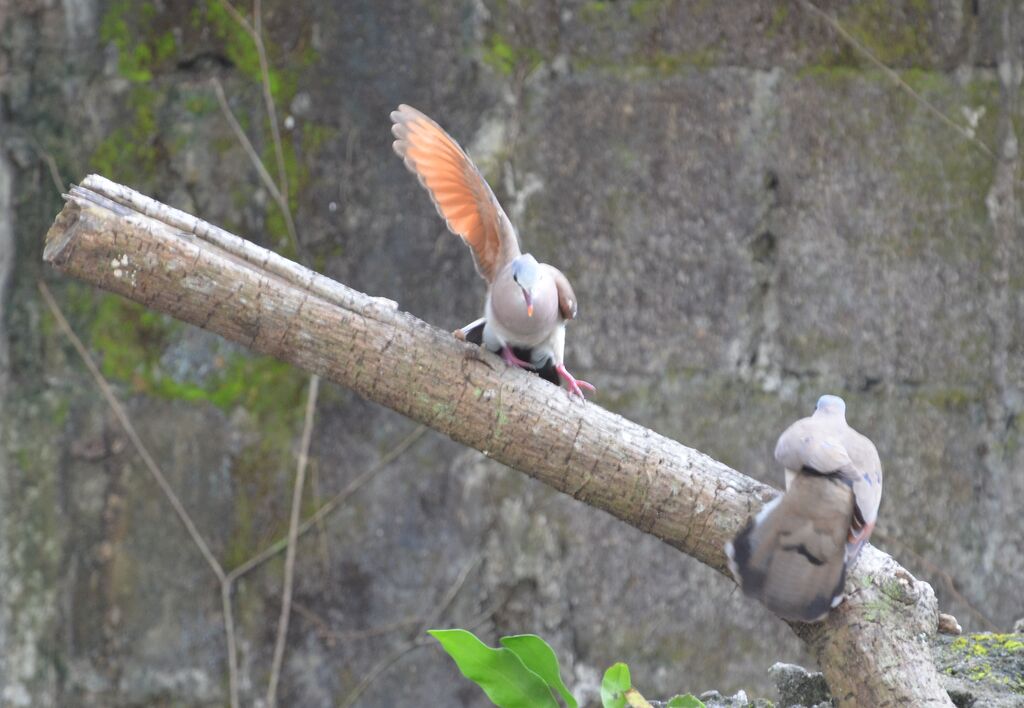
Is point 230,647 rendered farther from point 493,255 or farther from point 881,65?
point 881,65

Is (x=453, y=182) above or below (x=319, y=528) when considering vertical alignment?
above

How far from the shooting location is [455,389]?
69.6 inches

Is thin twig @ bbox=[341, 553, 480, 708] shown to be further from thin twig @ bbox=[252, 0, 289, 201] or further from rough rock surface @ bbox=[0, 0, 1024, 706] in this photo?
thin twig @ bbox=[252, 0, 289, 201]

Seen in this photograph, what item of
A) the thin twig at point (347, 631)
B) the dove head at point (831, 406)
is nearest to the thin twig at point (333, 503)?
the thin twig at point (347, 631)

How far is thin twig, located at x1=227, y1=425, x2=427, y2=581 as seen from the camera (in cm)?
262

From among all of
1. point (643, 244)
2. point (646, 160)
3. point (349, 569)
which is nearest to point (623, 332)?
point (643, 244)

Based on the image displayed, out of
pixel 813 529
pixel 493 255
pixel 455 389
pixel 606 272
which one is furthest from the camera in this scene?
pixel 606 272

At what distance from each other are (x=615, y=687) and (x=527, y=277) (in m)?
0.57

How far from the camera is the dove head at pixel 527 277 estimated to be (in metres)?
1.78

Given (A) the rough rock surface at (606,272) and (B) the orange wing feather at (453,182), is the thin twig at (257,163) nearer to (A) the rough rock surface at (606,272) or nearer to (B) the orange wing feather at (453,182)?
(A) the rough rock surface at (606,272)

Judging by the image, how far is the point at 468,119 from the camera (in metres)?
2.56

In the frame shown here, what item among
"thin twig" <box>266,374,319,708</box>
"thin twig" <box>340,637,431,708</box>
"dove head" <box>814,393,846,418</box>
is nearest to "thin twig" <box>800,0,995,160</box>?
"dove head" <box>814,393,846,418</box>

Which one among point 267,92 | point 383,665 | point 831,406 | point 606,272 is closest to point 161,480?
point 383,665

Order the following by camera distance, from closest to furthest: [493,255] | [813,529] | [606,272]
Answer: [813,529] < [493,255] < [606,272]
